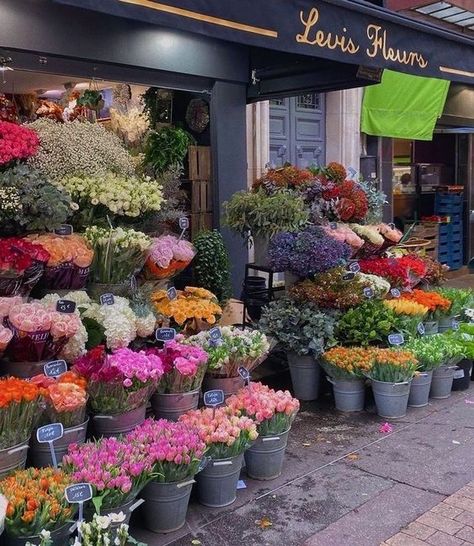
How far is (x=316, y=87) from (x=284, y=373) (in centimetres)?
313

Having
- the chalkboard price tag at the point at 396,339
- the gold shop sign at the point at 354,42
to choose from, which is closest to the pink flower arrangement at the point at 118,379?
the chalkboard price tag at the point at 396,339

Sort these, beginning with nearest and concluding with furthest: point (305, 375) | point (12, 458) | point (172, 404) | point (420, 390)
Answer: point (12, 458) → point (172, 404) → point (420, 390) → point (305, 375)

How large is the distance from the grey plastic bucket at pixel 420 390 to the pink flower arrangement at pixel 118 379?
248 centimetres

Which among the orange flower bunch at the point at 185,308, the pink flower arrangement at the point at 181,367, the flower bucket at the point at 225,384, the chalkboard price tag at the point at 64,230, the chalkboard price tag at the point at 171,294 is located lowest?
the flower bucket at the point at 225,384

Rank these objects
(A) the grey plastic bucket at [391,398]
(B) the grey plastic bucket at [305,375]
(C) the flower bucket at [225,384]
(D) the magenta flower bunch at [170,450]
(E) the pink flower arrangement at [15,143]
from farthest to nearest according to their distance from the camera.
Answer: (B) the grey plastic bucket at [305,375] → (A) the grey plastic bucket at [391,398] → (C) the flower bucket at [225,384] → (E) the pink flower arrangement at [15,143] → (D) the magenta flower bunch at [170,450]

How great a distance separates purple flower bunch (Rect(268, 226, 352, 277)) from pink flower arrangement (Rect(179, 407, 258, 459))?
1.96 m

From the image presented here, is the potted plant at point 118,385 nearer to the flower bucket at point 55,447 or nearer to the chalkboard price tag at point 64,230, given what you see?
the flower bucket at point 55,447

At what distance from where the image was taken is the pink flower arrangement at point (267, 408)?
391 centimetres

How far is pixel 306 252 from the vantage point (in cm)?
554

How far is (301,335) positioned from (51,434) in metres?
2.66

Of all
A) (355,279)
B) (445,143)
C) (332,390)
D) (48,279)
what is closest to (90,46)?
(48,279)

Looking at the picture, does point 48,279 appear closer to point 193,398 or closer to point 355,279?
point 193,398

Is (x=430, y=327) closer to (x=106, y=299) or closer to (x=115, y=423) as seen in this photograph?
(x=106, y=299)

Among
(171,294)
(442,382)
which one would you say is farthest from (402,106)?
(171,294)
